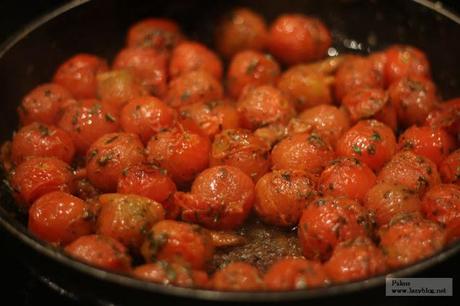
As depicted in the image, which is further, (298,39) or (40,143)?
(298,39)

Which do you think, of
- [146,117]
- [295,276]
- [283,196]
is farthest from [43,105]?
[295,276]

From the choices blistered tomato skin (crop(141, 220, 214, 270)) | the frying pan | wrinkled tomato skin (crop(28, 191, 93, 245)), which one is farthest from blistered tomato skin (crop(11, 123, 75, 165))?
blistered tomato skin (crop(141, 220, 214, 270))

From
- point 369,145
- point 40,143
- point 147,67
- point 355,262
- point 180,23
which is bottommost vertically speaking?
point 355,262

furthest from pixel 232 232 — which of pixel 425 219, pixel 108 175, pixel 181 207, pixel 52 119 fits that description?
pixel 52 119

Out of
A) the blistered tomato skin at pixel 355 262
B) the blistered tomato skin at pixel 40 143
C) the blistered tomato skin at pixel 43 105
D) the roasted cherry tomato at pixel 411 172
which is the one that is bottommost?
the blistered tomato skin at pixel 355 262

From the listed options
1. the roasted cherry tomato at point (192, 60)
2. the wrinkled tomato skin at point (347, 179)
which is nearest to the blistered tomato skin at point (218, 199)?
the wrinkled tomato skin at point (347, 179)

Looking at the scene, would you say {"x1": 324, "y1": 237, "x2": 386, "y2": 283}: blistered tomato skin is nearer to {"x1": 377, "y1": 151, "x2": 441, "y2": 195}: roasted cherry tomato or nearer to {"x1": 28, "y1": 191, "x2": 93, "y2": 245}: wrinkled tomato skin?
{"x1": 377, "y1": 151, "x2": 441, "y2": 195}: roasted cherry tomato

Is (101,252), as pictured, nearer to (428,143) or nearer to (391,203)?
(391,203)

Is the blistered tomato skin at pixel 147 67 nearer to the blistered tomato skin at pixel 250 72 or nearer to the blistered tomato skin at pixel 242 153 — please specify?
the blistered tomato skin at pixel 250 72
